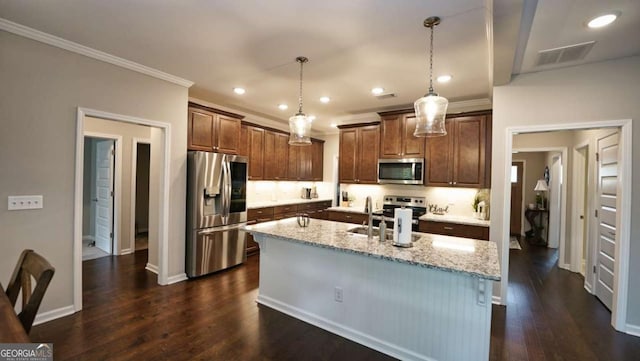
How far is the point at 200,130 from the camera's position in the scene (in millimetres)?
4184

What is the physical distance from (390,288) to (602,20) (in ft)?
8.60

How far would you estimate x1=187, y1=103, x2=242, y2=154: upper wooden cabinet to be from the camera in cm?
409

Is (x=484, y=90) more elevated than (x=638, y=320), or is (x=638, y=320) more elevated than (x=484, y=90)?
(x=484, y=90)

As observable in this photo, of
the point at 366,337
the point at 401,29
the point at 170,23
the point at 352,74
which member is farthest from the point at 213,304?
the point at 401,29

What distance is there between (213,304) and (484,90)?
14.3 ft

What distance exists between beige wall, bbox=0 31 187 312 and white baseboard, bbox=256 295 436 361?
2067mm

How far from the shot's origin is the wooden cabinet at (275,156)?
567 centimetres

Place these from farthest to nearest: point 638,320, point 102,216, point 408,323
A: point 102,216 < point 638,320 < point 408,323

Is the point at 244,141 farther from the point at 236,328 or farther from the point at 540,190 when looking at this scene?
the point at 540,190

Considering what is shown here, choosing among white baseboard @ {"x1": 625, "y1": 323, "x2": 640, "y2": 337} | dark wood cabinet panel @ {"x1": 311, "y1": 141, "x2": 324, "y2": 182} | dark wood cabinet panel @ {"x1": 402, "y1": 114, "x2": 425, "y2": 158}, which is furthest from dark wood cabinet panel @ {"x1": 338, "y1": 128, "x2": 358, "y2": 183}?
white baseboard @ {"x1": 625, "y1": 323, "x2": 640, "y2": 337}

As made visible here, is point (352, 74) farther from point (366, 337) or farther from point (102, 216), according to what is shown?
point (102, 216)

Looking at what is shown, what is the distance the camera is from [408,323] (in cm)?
232

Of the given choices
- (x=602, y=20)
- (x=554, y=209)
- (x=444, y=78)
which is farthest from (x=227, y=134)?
(x=554, y=209)

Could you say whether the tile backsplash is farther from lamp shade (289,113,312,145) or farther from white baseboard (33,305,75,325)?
white baseboard (33,305,75,325)
